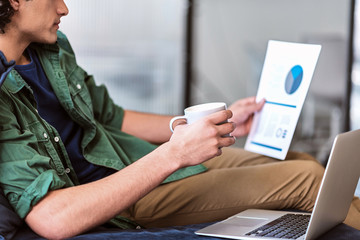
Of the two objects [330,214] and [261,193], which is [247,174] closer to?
[261,193]

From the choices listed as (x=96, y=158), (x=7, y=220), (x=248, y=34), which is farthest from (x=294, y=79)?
(x=248, y=34)

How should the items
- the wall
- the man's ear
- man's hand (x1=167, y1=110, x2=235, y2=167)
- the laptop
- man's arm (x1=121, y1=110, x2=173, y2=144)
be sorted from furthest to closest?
the wall
man's arm (x1=121, y1=110, x2=173, y2=144)
the man's ear
man's hand (x1=167, y1=110, x2=235, y2=167)
the laptop

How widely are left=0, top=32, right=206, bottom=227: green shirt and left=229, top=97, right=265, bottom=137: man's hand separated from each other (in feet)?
0.83

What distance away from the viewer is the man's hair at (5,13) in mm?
1330

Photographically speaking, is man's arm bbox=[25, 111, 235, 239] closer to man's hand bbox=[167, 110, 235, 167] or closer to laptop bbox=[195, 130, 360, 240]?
man's hand bbox=[167, 110, 235, 167]

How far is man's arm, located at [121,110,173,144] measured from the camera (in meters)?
1.93

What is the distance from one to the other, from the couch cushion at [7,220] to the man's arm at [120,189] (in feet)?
0.10

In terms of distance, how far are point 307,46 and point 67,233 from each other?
0.92m

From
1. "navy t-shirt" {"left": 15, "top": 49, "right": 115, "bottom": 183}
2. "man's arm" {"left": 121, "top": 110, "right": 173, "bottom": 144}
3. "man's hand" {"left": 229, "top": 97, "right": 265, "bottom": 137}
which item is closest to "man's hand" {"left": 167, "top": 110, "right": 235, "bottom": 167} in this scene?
"navy t-shirt" {"left": 15, "top": 49, "right": 115, "bottom": 183}

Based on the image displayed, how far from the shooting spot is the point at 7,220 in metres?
1.22

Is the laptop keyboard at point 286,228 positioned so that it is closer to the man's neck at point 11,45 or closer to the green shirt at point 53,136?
the green shirt at point 53,136

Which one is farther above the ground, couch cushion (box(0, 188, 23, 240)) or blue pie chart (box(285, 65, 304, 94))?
blue pie chart (box(285, 65, 304, 94))

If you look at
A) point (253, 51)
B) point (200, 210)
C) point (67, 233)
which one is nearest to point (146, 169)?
point (67, 233)

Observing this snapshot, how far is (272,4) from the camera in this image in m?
5.00
